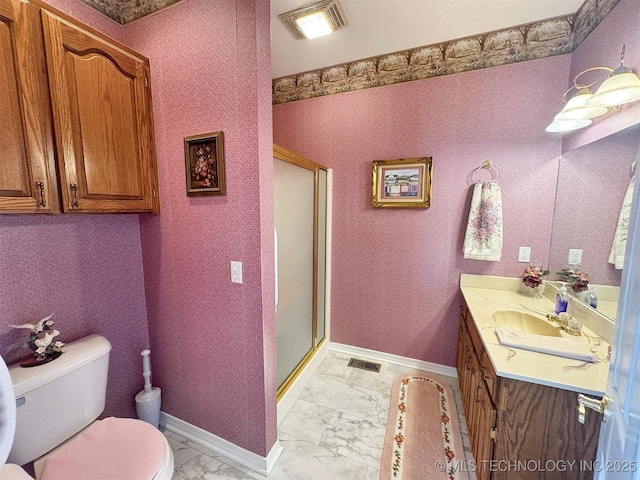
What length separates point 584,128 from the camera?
154cm

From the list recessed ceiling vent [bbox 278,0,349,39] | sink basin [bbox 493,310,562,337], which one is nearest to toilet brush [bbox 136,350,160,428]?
sink basin [bbox 493,310,562,337]

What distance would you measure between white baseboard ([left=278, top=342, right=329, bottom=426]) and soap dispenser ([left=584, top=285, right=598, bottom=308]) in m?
1.88

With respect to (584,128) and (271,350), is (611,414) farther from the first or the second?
(584,128)

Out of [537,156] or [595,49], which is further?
[537,156]

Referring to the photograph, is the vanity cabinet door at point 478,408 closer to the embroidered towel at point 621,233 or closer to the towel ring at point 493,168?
the embroidered towel at point 621,233

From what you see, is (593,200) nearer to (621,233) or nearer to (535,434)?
(621,233)

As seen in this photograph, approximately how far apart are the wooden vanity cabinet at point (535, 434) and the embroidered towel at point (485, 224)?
1021 millimetres

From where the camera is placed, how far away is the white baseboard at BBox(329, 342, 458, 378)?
220 centimetres

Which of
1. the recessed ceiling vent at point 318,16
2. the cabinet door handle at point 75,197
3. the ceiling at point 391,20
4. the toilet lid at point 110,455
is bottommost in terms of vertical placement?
the toilet lid at point 110,455

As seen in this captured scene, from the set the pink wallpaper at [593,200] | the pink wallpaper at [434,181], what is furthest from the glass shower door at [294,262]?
the pink wallpaper at [593,200]

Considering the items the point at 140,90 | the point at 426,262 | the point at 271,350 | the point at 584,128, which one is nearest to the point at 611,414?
the point at 271,350

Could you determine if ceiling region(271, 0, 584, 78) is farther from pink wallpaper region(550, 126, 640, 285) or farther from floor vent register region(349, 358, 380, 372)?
floor vent register region(349, 358, 380, 372)

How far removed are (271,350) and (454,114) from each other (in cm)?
214

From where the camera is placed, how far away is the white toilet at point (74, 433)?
95cm
